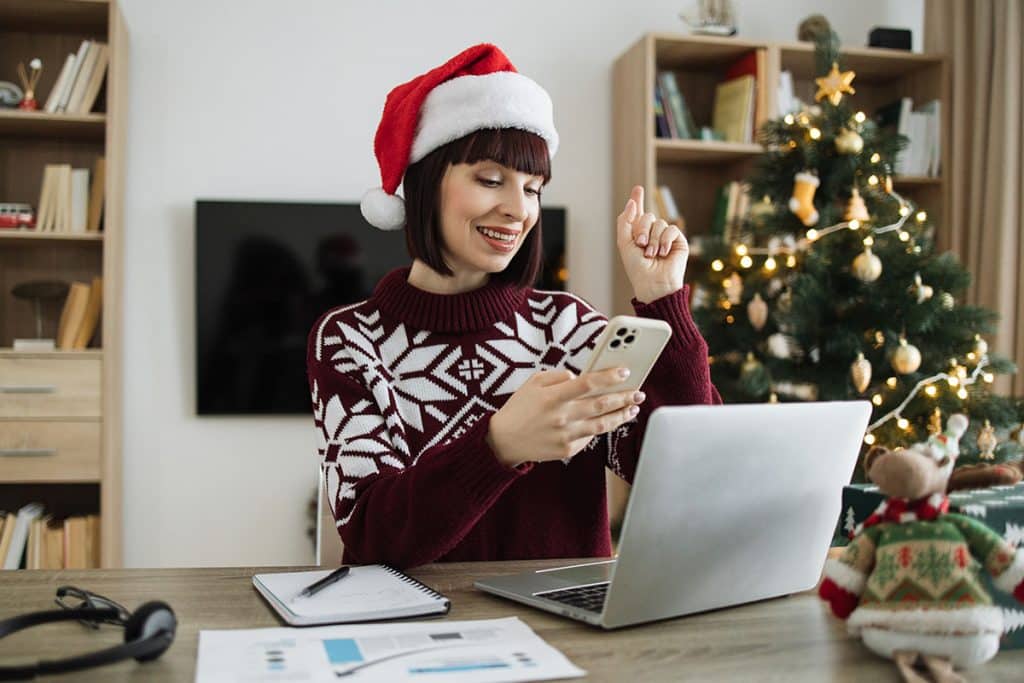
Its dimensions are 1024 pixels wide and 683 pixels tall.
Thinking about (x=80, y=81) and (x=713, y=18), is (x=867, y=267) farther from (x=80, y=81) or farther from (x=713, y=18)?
(x=80, y=81)

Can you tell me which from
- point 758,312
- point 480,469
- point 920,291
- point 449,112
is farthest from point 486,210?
point 920,291

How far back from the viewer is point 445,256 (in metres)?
1.43

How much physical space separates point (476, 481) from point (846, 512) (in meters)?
0.37

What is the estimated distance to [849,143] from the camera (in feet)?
9.00

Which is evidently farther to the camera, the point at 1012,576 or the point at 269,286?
the point at 269,286

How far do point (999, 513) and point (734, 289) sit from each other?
6.89 ft

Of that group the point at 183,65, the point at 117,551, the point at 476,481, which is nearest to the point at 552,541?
the point at 476,481

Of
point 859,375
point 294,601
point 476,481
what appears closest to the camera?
point 294,601

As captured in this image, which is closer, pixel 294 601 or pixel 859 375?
pixel 294 601

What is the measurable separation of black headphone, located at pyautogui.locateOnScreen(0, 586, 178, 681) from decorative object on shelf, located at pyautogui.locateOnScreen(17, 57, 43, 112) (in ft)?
8.65

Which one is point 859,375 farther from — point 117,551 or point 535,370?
point 117,551

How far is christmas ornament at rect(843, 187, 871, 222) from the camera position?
276 centimetres

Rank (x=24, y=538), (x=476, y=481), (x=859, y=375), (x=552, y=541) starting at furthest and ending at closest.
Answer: (x=24, y=538) < (x=859, y=375) < (x=552, y=541) < (x=476, y=481)

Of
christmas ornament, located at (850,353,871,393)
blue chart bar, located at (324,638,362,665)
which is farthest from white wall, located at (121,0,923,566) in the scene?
blue chart bar, located at (324,638,362,665)
